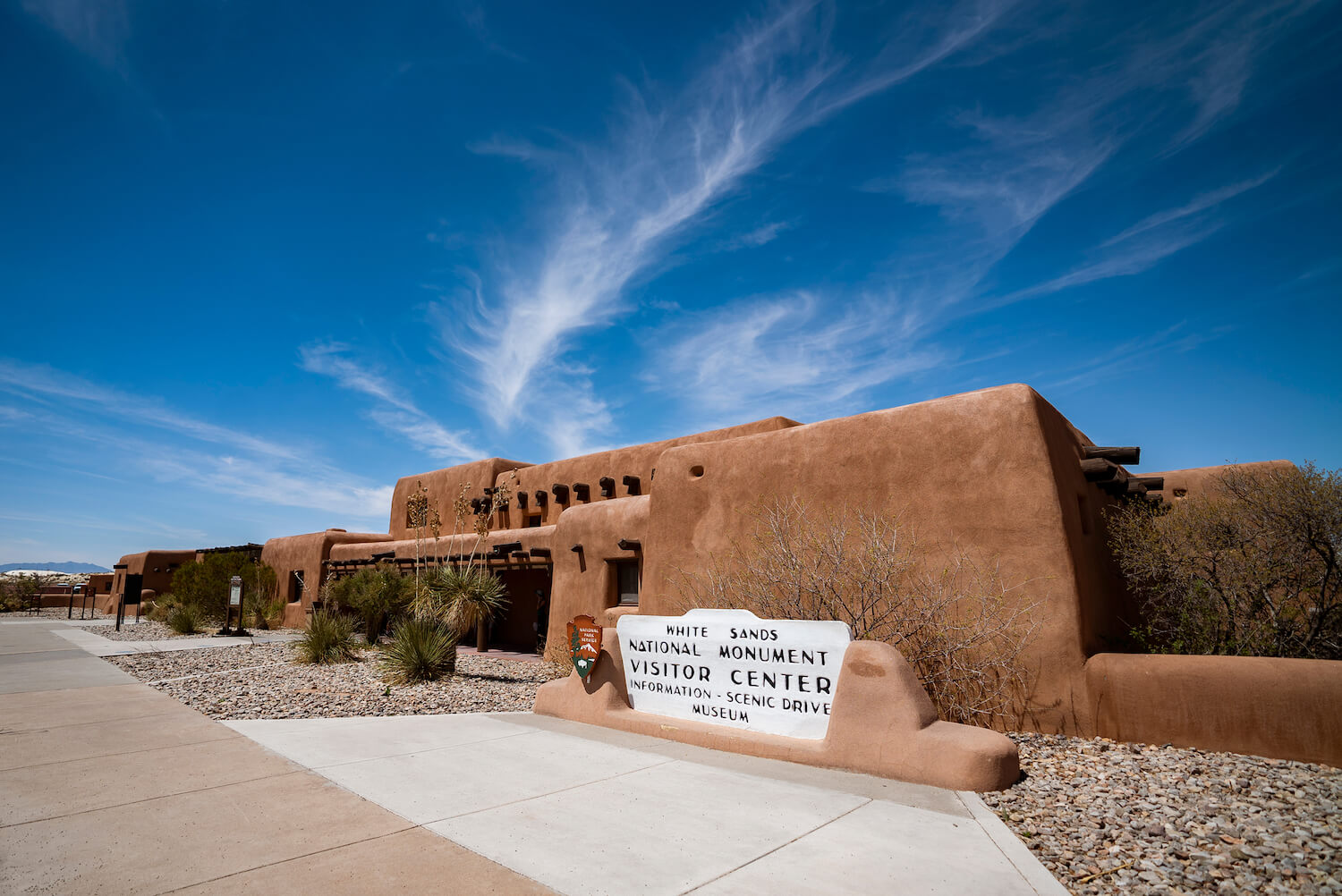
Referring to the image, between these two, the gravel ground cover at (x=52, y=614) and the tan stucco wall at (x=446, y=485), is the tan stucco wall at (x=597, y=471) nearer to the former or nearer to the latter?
the tan stucco wall at (x=446, y=485)

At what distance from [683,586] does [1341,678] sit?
26.1 feet

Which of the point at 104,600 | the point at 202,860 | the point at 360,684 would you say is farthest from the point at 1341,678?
the point at 104,600

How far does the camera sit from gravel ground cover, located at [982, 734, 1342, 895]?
157 inches

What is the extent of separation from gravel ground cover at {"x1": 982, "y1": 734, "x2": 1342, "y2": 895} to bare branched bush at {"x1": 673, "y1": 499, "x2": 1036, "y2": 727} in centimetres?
136

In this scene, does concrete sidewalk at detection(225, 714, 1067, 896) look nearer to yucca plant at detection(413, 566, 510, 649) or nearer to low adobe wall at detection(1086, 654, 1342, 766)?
low adobe wall at detection(1086, 654, 1342, 766)

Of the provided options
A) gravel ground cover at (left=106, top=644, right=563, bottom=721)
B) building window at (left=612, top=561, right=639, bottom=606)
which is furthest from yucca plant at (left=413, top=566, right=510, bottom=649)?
building window at (left=612, top=561, right=639, bottom=606)

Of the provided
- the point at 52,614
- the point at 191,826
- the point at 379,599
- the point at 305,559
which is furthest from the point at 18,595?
the point at 191,826

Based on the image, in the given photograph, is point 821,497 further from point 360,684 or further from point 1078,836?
point 360,684

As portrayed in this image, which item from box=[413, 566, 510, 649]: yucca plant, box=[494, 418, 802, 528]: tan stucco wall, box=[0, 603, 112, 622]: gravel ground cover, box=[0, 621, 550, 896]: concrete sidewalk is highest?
box=[494, 418, 802, 528]: tan stucco wall

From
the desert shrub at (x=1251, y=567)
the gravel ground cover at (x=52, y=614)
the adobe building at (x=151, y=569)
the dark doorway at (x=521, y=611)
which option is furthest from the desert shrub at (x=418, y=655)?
the adobe building at (x=151, y=569)

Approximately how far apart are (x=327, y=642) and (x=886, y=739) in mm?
11696

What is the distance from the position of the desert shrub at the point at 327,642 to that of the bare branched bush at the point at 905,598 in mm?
8118

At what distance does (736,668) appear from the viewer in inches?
281

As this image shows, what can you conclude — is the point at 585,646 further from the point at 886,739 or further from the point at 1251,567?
the point at 1251,567
